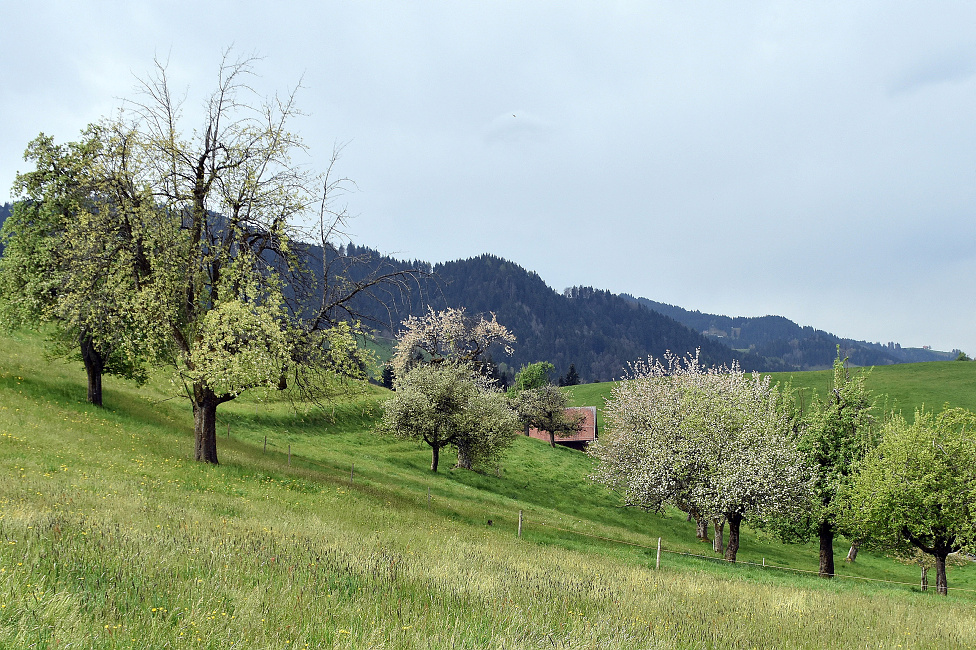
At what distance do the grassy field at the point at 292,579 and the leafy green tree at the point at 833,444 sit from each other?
927 cm

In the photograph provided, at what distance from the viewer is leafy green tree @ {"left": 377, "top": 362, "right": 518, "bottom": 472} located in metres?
44.8

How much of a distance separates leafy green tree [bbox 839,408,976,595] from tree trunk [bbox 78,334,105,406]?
42.4 metres

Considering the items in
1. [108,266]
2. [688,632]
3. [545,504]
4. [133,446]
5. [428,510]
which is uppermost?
[108,266]

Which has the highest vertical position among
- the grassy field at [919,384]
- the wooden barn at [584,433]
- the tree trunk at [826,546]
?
the grassy field at [919,384]

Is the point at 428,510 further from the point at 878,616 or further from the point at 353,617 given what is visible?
the point at 353,617

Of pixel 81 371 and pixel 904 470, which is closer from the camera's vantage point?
pixel 904 470

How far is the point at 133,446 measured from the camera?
2302 cm

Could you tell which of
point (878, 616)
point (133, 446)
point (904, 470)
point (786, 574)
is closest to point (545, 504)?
point (786, 574)

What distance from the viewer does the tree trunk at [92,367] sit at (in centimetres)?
2967

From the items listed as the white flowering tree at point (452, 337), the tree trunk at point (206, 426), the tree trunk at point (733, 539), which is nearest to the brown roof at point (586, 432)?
the white flowering tree at point (452, 337)

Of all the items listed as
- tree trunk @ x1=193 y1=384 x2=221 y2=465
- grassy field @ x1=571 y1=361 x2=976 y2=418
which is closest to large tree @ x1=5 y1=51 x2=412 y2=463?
tree trunk @ x1=193 y1=384 x2=221 y2=465

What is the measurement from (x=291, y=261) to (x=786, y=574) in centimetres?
2782

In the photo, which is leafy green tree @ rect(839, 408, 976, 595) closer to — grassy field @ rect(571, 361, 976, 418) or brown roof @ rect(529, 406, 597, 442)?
grassy field @ rect(571, 361, 976, 418)

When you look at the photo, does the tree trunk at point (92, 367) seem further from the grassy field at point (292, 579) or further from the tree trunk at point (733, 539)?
the tree trunk at point (733, 539)
